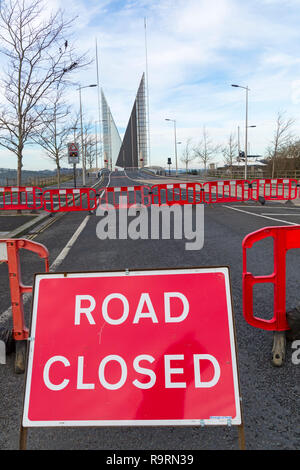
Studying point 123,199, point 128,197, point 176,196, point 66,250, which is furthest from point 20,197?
point 176,196

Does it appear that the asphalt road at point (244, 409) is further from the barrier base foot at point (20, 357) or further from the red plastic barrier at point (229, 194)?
the red plastic barrier at point (229, 194)

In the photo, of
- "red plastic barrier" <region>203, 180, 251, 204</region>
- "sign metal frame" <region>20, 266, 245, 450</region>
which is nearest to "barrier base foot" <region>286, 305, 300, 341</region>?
"sign metal frame" <region>20, 266, 245, 450</region>

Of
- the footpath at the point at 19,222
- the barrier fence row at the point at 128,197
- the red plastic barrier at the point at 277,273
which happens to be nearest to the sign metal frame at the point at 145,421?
the red plastic barrier at the point at 277,273

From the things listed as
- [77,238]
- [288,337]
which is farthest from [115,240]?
[288,337]

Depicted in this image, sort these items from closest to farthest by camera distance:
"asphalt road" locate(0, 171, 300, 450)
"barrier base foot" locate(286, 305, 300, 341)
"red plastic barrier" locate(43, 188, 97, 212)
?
"asphalt road" locate(0, 171, 300, 450) < "barrier base foot" locate(286, 305, 300, 341) < "red plastic barrier" locate(43, 188, 97, 212)

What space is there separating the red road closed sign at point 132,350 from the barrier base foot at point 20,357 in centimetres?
99

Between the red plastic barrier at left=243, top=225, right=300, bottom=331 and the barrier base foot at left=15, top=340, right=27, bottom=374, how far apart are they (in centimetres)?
196

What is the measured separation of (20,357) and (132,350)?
142 cm

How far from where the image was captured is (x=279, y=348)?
11.2 ft

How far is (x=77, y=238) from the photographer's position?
1032cm

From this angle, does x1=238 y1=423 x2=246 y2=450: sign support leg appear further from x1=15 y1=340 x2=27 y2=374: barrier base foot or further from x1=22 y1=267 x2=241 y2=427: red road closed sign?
x1=15 y1=340 x2=27 y2=374: barrier base foot

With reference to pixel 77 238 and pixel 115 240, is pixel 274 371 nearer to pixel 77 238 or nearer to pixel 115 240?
pixel 115 240

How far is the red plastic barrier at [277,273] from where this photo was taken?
3375mm

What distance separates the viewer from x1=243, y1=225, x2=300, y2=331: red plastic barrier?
11.1 ft
